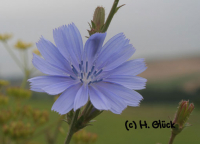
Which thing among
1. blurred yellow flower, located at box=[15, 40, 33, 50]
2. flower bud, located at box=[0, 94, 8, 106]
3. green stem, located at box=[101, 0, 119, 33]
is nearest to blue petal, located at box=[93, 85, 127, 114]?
green stem, located at box=[101, 0, 119, 33]

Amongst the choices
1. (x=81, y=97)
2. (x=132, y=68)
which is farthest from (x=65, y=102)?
(x=132, y=68)

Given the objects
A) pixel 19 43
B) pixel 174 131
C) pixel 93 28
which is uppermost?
Result: pixel 19 43

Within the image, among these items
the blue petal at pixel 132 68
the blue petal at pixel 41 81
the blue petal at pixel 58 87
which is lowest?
the blue petal at pixel 132 68

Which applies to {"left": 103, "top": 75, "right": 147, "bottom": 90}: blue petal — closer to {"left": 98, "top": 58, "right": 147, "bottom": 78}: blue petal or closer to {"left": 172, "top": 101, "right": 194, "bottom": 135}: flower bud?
{"left": 98, "top": 58, "right": 147, "bottom": 78}: blue petal

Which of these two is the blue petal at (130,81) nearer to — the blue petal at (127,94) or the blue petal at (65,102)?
the blue petal at (127,94)

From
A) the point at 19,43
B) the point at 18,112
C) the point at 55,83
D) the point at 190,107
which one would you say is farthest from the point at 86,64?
the point at 19,43

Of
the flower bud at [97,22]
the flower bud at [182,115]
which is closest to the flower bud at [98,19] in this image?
the flower bud at [97,22]

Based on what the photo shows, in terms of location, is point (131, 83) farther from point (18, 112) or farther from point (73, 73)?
point (18, 112)
